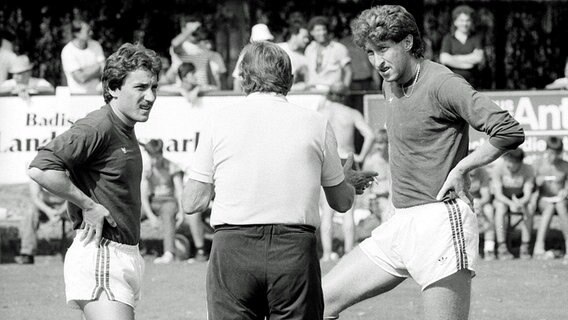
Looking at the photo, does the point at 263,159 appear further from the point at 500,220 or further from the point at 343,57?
the point at 343,57

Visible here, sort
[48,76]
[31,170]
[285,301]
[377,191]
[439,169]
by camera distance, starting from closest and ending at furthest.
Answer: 1. [285,301]
2. [31,170]
3. [439,169]
4. [377,191]
5. [48,76]

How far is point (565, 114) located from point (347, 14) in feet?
24.6

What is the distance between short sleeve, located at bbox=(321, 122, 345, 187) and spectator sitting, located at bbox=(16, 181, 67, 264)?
7.62 m

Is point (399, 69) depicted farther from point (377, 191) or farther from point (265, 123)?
point (377, 191)

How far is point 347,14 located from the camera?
20.1 meters

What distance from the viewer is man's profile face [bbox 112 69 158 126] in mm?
5781

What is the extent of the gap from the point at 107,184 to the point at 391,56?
5.15 ft

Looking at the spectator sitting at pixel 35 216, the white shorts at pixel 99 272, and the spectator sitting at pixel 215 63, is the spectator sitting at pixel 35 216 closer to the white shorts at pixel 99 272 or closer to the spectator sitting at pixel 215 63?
the spectator sitting at pixel 215 63

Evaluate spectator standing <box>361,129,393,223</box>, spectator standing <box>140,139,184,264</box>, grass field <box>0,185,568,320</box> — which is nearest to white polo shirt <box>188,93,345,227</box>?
grass field <box>0,185,568,320</box>

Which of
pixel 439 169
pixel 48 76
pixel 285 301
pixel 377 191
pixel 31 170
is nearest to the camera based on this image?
pixel 285 301

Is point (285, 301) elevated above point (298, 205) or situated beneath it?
situated beneath

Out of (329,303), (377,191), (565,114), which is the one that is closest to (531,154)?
(565,114)

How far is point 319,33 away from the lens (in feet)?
45.9

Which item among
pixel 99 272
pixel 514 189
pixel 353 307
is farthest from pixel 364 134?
pixel 99 272
